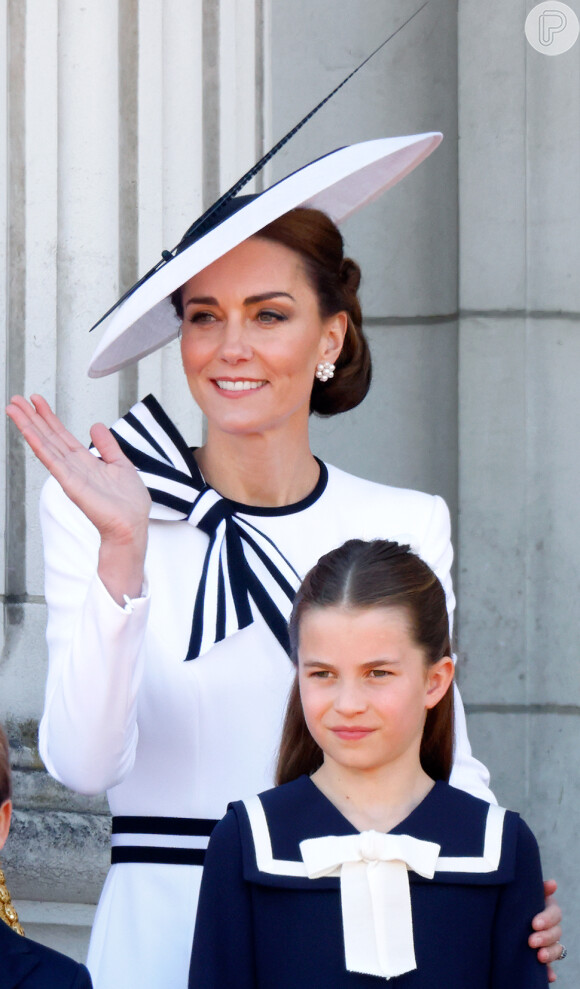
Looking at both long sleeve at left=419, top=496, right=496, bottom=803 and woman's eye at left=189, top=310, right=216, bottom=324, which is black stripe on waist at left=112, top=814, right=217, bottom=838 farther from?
woman's eye at left=189, top=310, right=216, bottom=324

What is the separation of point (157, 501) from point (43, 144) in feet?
4.84

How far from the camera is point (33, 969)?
1728 mm

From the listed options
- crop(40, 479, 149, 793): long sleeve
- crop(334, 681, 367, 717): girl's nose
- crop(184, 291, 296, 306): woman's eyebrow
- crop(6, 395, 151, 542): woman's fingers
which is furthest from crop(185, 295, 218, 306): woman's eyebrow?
crop(334, 681, 367, 717): girl's nose

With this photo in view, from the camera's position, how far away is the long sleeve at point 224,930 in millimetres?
1768

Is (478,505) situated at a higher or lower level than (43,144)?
lower

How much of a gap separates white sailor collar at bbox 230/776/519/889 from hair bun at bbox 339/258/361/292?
982mm

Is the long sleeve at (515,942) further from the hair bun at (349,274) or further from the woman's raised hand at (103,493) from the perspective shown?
the hair bun at (349,274)

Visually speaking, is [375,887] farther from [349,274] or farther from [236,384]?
[349,274]

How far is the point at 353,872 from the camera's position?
1770mm

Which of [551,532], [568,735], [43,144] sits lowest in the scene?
[568,735]

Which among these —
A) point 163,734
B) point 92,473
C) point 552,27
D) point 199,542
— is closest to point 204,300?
point 199,542

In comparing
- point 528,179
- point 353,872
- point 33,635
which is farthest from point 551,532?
point 353,872

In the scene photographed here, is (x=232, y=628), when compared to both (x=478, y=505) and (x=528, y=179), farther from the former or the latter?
(x=528, y=179)

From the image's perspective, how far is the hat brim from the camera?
7.26ft
